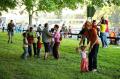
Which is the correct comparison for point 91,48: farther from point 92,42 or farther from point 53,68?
point 53,68

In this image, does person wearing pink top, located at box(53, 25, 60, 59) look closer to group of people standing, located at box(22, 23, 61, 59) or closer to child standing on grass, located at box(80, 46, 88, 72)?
group of people standing, located at box(22, 23, 61, 59)

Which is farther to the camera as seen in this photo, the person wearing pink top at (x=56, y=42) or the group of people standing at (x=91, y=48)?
the person wearing pink top at (x=56, y=42)

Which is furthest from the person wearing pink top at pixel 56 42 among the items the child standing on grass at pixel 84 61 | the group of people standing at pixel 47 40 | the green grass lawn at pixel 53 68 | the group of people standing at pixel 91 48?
the child standing on grass at pixel 84 61

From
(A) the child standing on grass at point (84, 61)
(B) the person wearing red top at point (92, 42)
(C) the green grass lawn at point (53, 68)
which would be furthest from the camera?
(A) the child standing on grass at point (84, 61)

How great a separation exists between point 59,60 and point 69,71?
359cm

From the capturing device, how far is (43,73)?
14.8m

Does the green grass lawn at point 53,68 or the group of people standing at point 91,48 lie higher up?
the group of people standing at point 91,48

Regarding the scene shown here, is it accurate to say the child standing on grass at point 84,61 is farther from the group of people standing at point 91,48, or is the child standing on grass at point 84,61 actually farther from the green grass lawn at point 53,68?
the green grass lawn at point 53,68

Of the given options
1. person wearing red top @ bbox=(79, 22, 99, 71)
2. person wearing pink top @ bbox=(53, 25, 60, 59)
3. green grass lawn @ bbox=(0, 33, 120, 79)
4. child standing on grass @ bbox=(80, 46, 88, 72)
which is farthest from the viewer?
person wearing pink top @ bbox=(53, 25, 60, 59)

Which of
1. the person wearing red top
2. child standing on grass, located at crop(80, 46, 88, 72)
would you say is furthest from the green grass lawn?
the person wearing red top

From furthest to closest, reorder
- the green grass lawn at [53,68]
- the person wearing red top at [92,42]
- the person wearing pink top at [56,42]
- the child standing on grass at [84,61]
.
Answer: the person wearing pink top at [56,42] < the child standing on grass at [84,61] < the person wearing red top at [92,42] < the green grass lawn at [53,68]

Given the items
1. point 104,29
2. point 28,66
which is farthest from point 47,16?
point 28,66

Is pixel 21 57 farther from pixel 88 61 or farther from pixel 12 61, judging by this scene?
pixel 88 61

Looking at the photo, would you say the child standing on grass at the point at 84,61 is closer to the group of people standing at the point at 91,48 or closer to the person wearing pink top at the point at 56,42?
the group of people standing at the point at 91,48
